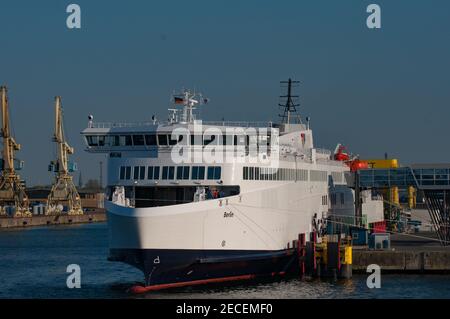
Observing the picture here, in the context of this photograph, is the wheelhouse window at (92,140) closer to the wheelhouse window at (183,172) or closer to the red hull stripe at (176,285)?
the wheelhouse window at (183,172)

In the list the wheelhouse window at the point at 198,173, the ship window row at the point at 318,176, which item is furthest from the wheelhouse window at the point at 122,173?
A: the ship window row at the point at 318,176

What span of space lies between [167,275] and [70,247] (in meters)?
44.6

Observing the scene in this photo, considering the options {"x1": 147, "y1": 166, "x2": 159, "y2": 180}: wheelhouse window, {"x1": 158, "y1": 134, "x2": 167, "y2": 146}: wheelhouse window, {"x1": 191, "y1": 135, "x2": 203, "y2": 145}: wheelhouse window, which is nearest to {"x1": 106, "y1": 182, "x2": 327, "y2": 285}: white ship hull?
{"x1": 147, "y1": 166, "x2": 159, "y2": 180}: wheelhouse window

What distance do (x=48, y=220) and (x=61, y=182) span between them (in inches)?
593

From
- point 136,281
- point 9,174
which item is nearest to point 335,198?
point 136,281

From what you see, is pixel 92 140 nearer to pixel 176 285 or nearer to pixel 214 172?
pixel 214 172

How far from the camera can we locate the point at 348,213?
6762 centimetres

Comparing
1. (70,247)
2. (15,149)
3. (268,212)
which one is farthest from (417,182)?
(15,149)

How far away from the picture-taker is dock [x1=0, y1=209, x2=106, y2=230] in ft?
488

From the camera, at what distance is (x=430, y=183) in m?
63.2

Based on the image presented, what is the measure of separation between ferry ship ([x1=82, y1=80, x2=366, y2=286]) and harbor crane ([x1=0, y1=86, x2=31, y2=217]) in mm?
105618

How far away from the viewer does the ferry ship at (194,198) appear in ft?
150

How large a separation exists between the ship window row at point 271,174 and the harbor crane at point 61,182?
4535 inches

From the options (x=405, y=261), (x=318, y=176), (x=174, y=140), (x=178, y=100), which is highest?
(x=178, y=100)
